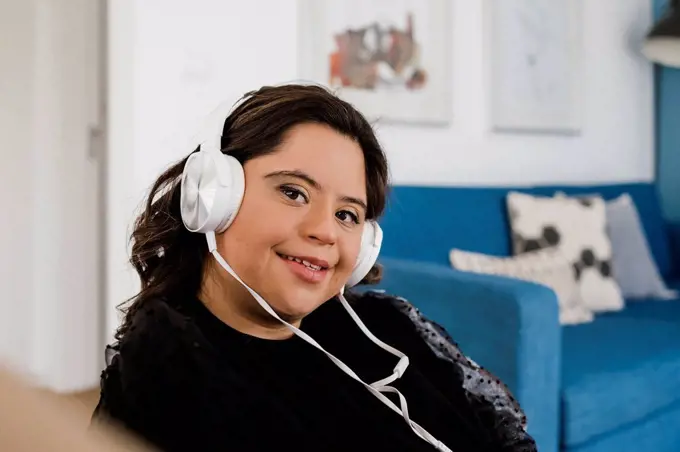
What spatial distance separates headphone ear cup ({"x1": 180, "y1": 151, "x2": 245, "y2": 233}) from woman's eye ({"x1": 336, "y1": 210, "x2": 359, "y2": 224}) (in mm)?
131

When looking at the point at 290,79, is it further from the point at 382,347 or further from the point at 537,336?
the point at 382,347

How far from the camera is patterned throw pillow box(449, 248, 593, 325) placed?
204cm

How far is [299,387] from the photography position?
789mm

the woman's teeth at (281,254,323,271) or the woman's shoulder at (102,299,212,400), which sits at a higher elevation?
the woman's teeth at (281,254,323,271)

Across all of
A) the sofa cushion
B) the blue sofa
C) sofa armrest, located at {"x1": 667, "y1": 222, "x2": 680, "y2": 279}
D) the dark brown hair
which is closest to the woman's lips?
the dark brown hair

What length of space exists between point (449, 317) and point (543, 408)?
0.90ft

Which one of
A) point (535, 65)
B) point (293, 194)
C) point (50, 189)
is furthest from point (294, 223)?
point (535, 65)

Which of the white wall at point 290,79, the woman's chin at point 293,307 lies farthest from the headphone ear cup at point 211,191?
the white wall at point 290,79

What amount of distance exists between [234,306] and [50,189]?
2056mm

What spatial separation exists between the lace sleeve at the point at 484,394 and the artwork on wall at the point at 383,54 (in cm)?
125

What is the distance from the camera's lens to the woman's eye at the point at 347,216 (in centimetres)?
86

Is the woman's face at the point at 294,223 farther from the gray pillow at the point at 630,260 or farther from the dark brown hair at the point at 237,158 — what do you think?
the gray pillow at the point at 630,260

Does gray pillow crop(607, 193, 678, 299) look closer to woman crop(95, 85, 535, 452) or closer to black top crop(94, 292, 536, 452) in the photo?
black top crop(94, 292, 536, 452)

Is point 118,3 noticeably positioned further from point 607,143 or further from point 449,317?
point 607,143
